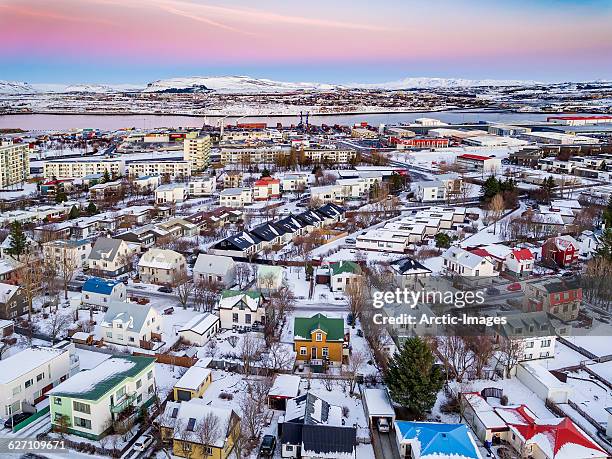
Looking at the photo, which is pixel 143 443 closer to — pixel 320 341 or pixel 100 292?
pixel 320 341

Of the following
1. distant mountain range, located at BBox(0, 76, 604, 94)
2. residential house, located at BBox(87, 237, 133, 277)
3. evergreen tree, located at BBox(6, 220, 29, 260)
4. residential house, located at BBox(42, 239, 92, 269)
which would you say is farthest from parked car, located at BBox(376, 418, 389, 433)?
distant mountain range, located at BBox(0, 76, 604, 94)

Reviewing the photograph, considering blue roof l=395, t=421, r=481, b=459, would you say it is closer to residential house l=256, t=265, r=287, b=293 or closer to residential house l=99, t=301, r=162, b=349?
residential house l=99, t=301, r=162, b=349

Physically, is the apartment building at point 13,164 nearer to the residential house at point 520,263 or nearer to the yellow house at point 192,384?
the yellow house at point 192,384

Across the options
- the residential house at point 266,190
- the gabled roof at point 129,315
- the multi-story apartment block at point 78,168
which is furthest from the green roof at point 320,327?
the multi-story apartment block at point 78,168

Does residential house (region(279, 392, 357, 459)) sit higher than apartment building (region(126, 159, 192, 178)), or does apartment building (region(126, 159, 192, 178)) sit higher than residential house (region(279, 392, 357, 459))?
apartment building (region(126, 159, 192, 178))

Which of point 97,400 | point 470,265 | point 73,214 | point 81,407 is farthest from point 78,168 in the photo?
point 97,400

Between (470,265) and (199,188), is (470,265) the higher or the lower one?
the lower one

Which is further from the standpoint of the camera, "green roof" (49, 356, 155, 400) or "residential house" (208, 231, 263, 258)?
"residential house" (208, 231, 263, 258)
